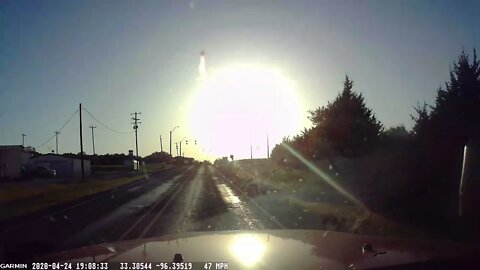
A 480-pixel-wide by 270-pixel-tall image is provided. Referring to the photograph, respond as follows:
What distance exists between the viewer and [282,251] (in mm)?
5551

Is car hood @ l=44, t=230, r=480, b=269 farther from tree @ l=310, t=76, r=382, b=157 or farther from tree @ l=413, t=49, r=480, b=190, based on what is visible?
tree @ l=310, t=76, r=382, b=157

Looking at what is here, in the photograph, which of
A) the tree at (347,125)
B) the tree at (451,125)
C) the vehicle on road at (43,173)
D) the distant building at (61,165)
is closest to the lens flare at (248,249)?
the tree at (451,125)

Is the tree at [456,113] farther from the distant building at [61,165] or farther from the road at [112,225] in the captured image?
the distant building at [61,165]

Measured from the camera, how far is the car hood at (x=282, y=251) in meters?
4.88

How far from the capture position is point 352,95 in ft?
133

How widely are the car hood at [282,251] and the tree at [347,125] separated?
29.5 meters

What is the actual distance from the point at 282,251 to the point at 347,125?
33068mm

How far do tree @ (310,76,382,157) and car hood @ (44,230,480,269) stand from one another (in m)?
29.5

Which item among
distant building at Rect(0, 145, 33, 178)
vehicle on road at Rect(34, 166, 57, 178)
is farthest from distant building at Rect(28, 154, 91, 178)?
distant building at Rect(0, 145, 33, 178)

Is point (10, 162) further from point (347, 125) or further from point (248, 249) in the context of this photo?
point (248, 249)

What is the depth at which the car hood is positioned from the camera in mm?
4879

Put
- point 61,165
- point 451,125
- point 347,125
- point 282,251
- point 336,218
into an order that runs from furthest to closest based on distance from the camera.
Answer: point 61,165 < point 347,125 < point 451,125 < point 336,218 < point 282,251

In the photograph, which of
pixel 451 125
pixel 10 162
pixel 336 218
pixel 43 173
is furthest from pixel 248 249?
pixel 43 173

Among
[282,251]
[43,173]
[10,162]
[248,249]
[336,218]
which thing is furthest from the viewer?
[43,173]
